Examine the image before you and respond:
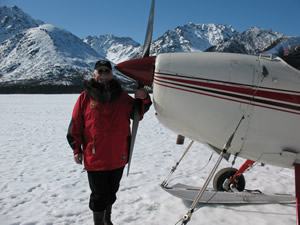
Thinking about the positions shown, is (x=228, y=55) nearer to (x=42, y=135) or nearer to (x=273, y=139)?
(x=273, y=139)

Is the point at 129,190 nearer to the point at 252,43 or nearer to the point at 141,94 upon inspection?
the point at 141,94

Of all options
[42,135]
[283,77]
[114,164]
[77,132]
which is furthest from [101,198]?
[42,135]

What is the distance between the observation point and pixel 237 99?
7.91ft

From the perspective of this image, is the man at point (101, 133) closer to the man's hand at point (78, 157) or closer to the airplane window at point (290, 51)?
the man's hand at point (78, 157)

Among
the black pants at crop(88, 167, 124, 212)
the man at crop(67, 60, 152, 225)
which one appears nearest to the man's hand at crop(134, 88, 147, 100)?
the man at crop(67, 60, 152, 225)

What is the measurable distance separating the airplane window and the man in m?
1.71

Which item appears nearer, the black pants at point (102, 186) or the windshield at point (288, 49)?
the black pants at point (102, 186)

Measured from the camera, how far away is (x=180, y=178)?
4.67m

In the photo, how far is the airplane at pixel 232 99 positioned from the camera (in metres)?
2.39

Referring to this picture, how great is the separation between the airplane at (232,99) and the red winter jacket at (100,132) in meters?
0.47

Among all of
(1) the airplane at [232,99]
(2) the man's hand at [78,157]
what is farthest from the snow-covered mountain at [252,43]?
(2) the man's hand at [78,157]

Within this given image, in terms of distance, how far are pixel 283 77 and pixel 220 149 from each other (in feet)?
3.51

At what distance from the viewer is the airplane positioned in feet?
7.85

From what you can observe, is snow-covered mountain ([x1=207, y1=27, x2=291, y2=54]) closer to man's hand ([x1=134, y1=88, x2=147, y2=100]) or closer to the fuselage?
the fuselage
